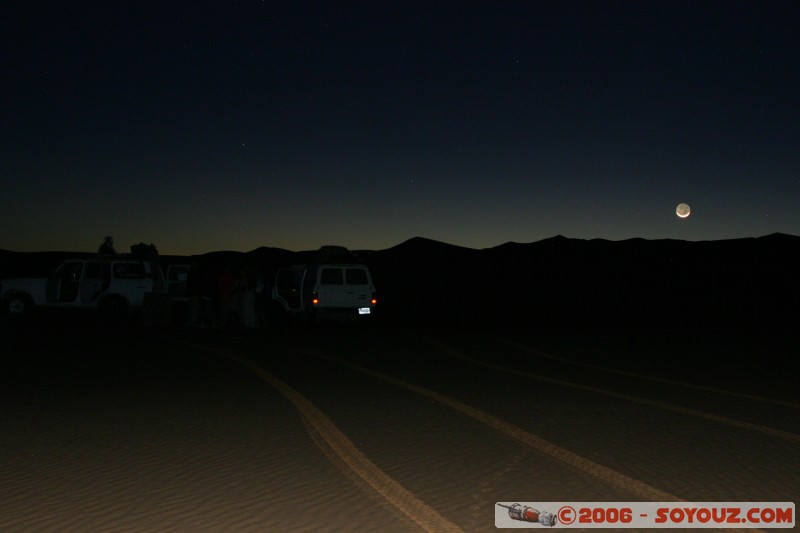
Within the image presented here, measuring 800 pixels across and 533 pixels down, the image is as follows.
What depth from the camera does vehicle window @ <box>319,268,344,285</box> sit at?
2938 centimetres

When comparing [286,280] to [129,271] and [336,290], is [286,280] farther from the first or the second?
[129,271]

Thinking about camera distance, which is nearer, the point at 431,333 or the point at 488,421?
the point at 488,421

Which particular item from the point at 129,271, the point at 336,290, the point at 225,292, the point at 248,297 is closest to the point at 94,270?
the point at 129,271

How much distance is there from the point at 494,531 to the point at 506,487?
119 cm

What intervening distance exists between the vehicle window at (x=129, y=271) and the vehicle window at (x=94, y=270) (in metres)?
0.48

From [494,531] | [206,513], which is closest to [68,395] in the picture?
[206,513]

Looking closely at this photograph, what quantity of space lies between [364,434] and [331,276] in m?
20.1

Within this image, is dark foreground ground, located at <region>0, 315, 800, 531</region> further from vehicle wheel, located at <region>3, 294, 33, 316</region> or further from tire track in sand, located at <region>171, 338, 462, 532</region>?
vehicle wheel, located at <region>3, 294, 33, 316</region>

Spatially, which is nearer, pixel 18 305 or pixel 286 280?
pixel 18 305

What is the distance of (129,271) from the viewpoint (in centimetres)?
3167

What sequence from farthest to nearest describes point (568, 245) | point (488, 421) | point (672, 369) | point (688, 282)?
point (568, 245) < point (688, 282) < point (672, 369) < point (488, 421)

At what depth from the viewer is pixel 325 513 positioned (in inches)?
252

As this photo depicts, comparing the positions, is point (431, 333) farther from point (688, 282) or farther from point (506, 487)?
point (688, 282)

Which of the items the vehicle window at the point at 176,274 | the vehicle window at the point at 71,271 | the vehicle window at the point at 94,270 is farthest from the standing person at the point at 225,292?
the vehicle window at the point at 176,274
